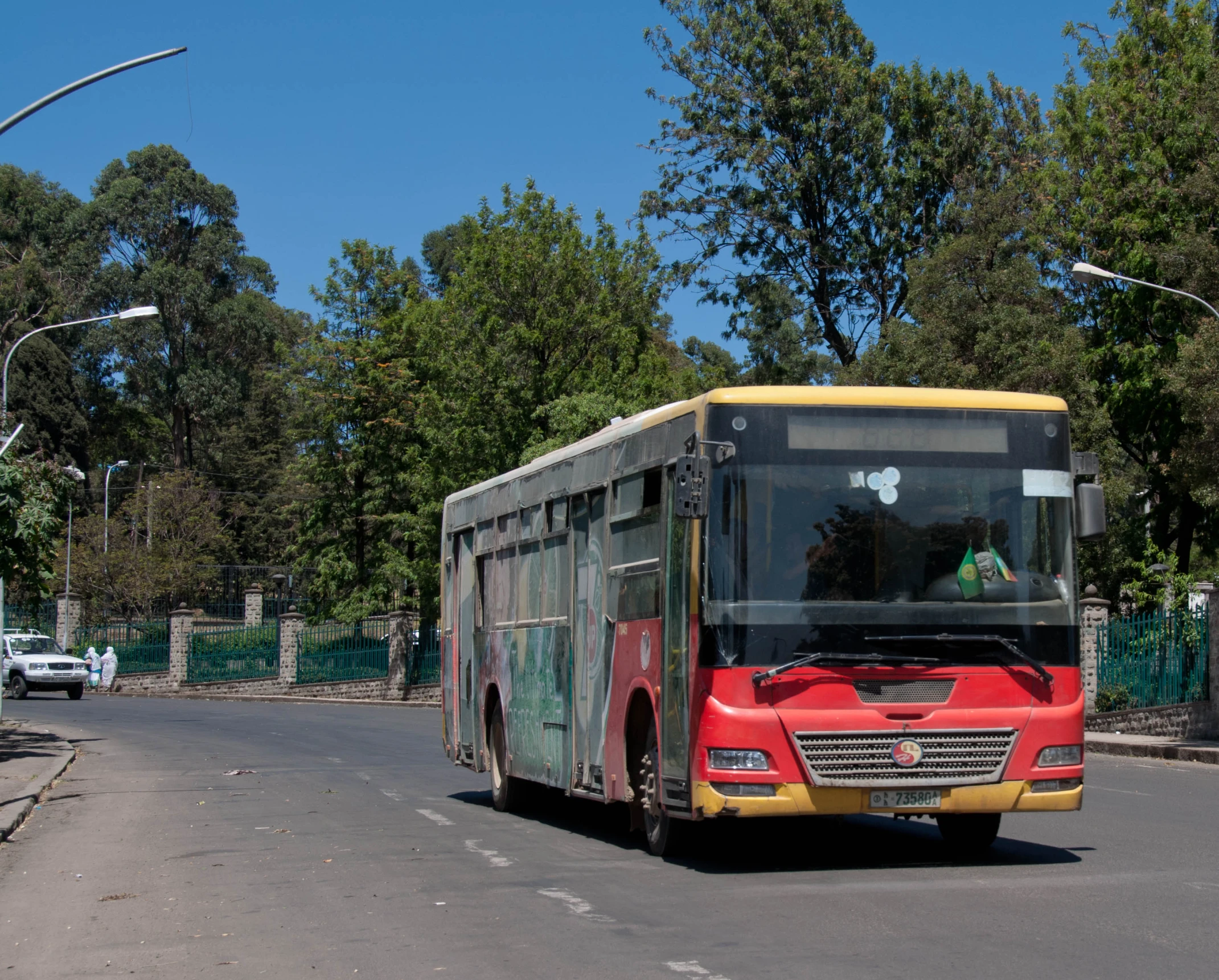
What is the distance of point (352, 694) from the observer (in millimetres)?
49031

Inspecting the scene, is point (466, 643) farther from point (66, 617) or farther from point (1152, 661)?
point (66, 617)

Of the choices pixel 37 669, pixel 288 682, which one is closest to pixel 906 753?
pixel 37 669

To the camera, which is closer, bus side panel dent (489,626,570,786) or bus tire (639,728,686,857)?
Result: bus tire (639,728,686,857)

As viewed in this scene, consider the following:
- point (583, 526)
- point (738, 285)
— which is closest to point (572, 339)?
point (738, 285)

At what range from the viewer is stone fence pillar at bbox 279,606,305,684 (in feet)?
169

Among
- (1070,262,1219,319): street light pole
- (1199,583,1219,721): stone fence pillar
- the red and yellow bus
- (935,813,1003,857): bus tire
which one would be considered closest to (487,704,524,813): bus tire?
the red and yellow bus

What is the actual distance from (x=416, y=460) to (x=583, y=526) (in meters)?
38.3

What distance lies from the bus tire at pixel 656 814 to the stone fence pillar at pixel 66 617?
5524 cm

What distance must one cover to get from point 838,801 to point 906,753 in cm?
53

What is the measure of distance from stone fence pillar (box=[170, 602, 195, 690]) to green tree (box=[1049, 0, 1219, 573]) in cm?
3519

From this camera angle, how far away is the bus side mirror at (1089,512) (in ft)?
32.1

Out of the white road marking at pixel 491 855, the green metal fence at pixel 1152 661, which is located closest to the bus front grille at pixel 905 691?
the white road marking at pixel 491 855

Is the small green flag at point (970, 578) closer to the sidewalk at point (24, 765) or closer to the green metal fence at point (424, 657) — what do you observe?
the sidewalk at point (24, 765)

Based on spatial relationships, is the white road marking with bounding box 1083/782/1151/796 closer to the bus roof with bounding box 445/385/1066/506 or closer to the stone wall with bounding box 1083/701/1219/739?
the bus roof with bounding box 445/385/1066/506
